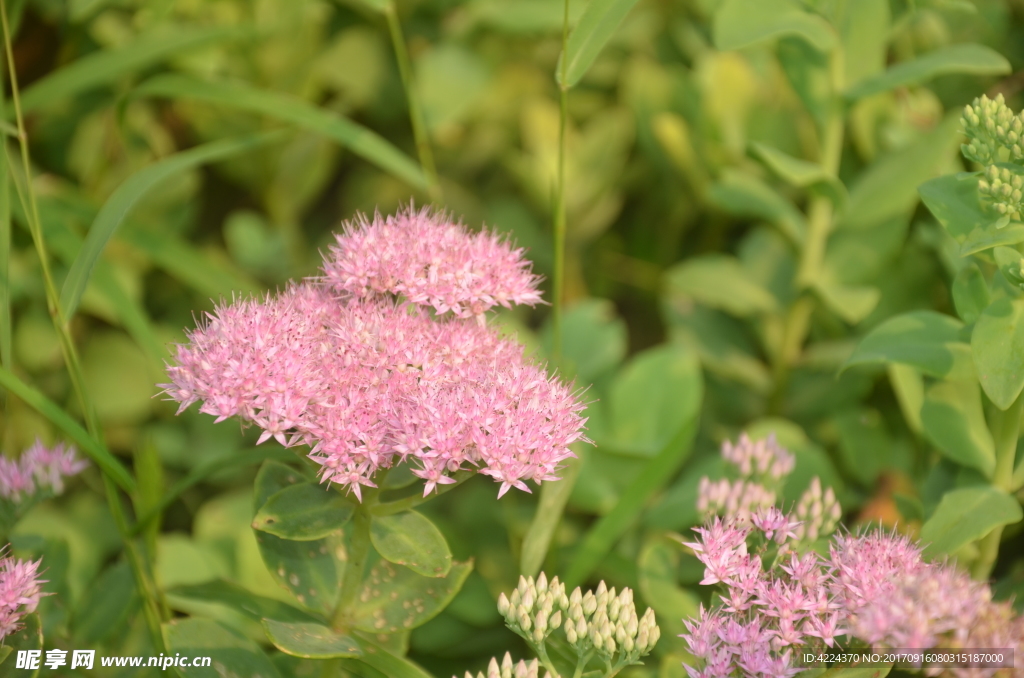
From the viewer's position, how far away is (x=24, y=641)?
1039 mm

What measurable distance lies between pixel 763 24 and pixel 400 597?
1001 mm

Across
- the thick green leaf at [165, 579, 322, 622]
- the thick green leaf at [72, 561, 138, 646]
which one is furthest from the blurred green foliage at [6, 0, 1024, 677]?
the thick green leaf at [165, 579, 322, 622]

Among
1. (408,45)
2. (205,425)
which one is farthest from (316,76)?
(205,425)

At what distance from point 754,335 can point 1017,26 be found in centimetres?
89

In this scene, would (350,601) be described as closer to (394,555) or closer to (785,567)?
(394,555)

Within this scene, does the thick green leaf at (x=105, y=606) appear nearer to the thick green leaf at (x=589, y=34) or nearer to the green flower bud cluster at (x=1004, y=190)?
the thick green leaf at (x=589, y=34)

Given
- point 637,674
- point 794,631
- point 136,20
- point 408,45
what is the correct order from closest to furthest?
point 794,631 < point 637,674 < point 136,20 < point 408,45

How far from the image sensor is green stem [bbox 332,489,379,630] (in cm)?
99

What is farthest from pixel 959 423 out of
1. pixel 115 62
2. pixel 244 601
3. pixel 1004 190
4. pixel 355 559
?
pixel 115 62

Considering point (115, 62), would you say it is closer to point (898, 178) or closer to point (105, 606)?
point (105, 606)

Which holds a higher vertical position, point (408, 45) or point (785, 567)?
point (408, 45)

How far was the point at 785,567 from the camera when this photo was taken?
0.95 metres

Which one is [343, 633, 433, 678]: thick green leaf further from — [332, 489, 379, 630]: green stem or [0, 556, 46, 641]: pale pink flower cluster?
[0, 556, 46, 641]: pale pink flower cluster

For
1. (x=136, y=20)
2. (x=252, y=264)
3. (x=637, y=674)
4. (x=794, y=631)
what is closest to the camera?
(x=794, y=631)
